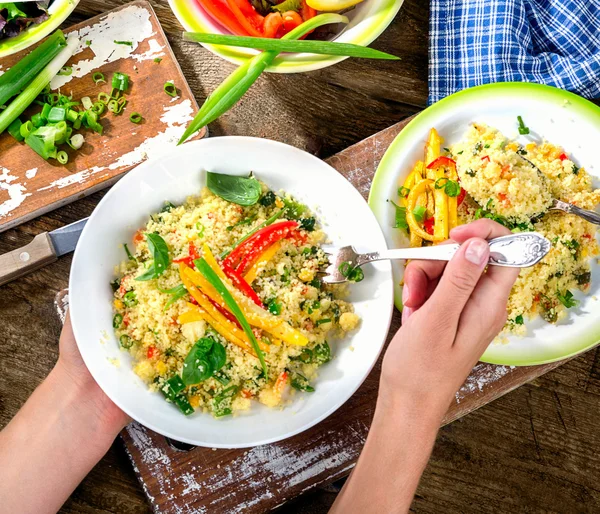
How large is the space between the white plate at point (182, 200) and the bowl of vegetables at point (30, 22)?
26.7 inches

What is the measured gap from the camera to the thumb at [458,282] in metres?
1.54

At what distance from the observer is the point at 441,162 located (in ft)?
6.62

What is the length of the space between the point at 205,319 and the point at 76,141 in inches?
33.9

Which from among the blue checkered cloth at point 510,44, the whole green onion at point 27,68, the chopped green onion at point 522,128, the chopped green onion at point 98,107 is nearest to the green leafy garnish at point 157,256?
the chopped green onion at point 98,107

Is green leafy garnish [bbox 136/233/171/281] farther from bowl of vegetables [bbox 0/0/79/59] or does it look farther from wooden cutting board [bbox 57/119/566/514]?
bowl of vegetables [bbox 0/0/79/59]

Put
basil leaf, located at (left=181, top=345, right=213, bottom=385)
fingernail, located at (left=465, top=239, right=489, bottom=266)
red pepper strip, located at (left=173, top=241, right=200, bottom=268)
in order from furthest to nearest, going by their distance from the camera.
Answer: red pepper strip, located at (left=173, top=241, right=200, bottom=268) → basil leaf, located at (left=181, top=345, right=213, bottom=385) → fingernail, located at (left=465, top=239, right=489, bottom=266)

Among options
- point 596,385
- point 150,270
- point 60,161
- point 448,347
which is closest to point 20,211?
point 60,161

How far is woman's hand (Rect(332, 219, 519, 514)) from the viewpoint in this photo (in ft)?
5.18

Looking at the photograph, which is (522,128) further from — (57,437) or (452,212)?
(57,437)

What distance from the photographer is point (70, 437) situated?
1.98 m

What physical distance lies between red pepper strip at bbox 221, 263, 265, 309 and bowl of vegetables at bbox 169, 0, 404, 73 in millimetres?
706

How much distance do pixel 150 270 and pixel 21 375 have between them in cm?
81

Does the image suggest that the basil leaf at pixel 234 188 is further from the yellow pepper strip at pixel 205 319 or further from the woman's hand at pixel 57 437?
the woman's hand at pixel 57 437

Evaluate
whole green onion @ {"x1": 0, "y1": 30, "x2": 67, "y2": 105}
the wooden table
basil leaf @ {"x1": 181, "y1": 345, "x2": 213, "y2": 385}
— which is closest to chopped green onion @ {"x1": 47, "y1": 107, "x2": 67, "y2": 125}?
whole green onion @ {"x1": 0, "y1": 30, "x2": 67, "y2": 105}
